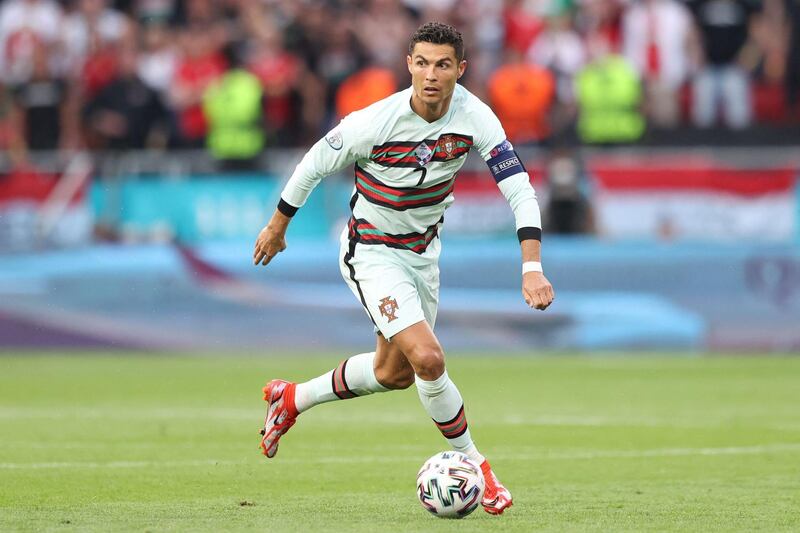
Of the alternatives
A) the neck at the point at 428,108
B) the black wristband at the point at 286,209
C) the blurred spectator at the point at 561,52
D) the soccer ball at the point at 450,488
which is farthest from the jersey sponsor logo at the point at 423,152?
the blurred spectator at the point at 561,52

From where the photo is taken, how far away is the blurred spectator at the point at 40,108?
19.2 m

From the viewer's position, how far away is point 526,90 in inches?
728

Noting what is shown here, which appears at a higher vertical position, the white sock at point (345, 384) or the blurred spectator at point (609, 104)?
the white sock at point (345, 384)

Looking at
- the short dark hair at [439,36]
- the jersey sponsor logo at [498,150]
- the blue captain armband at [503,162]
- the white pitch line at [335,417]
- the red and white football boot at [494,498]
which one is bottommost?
the white pitch line at [335,417]

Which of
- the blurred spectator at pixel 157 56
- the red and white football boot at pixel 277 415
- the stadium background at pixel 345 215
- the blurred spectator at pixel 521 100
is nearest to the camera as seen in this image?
the red and white football boot at pixel 277 415

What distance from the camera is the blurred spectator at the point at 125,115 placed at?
1895cm

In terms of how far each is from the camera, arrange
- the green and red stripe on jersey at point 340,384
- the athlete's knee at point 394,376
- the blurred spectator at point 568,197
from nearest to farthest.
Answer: the athlete's knee at point 394,376 < the green and red stripe on jersey at point 340,384 < the blurred spectator at point 568,197

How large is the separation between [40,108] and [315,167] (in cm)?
1256

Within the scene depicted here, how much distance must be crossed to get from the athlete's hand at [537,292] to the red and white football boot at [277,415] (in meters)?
1.99

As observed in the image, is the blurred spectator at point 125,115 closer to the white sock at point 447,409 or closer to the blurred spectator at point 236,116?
the blurred spectator at point 236,116

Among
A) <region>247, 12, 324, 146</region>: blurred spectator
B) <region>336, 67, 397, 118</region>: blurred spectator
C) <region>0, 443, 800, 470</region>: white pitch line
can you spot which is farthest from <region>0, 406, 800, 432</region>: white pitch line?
<region>247, 12, 324, 146</region>: blurred spectator

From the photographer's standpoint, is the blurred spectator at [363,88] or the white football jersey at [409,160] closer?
the white football jersey at [409,160]

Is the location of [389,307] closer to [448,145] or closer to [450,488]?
[448,145]

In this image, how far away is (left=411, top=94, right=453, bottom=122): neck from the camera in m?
7.54
